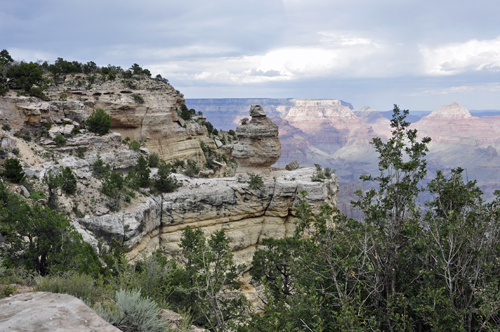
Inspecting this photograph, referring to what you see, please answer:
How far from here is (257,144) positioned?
30.2 meters

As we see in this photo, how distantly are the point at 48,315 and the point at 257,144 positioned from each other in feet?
84.7

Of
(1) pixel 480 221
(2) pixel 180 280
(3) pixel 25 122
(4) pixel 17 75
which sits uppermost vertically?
(4) pixel 17 75

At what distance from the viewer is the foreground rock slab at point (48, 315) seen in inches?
185

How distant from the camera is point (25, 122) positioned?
25531 mm

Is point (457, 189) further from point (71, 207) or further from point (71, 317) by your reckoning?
point (71, 207)

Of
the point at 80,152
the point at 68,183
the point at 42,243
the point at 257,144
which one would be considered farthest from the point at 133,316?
the point at 257,144

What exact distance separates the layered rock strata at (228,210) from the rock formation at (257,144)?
2.11 metres

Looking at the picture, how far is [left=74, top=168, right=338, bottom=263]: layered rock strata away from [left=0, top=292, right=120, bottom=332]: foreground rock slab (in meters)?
15.9

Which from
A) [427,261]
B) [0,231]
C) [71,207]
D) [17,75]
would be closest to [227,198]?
[71,207]

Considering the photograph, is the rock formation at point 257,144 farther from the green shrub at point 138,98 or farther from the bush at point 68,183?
the bush at point 68,183

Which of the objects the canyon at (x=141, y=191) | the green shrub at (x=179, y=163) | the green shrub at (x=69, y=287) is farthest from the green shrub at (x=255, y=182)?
the green shrub at (x=69, y=287)

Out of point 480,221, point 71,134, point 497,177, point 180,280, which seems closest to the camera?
point 480,221

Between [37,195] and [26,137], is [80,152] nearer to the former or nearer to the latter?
[26,137]

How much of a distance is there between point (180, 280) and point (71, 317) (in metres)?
10.1
